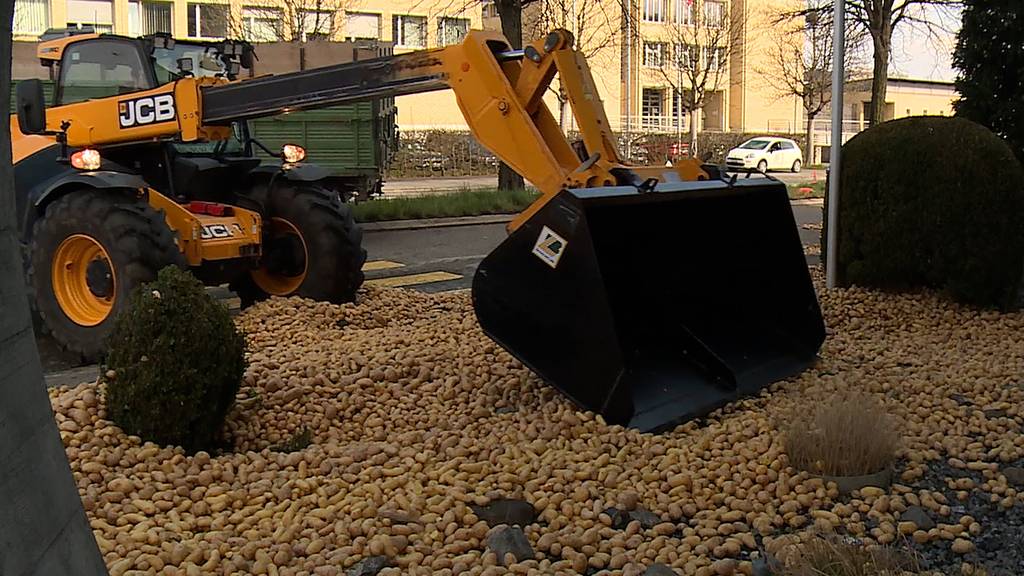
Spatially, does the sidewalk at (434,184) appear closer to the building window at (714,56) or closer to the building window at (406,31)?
the building window at (406,31)

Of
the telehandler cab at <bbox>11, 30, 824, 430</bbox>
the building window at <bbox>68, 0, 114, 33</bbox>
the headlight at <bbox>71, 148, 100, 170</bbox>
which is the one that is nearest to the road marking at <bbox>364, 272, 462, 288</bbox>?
the telehandler cab at <bbox>11, 30, 824, 430</bbox>

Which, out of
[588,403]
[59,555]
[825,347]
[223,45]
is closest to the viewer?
[59,555]

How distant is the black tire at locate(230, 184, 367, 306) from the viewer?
7.96 meters

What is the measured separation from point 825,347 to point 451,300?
3230 mm

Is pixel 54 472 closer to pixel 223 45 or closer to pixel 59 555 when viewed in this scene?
pixel 59 555

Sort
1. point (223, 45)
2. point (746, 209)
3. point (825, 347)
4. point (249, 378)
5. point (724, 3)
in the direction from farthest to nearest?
point (724, 3)
point (223, 45)
point (825, 347)
point (746, 209)
point (249, 378)

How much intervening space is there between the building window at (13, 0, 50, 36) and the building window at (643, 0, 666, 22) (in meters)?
25.9

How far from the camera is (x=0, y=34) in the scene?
72.4 inches

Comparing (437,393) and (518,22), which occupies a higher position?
(518,22)

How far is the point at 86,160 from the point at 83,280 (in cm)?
82

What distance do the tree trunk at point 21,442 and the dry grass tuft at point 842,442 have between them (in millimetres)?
3070

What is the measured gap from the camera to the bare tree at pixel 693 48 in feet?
133

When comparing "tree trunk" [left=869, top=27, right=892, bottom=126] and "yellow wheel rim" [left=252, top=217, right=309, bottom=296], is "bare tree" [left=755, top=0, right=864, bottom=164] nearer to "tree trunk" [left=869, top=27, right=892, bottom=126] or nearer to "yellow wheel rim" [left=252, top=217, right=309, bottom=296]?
"tree trunk" [left=869, top=27, right=892, bottom=126]

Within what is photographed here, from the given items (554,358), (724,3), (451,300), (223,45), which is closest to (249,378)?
(554,358)
